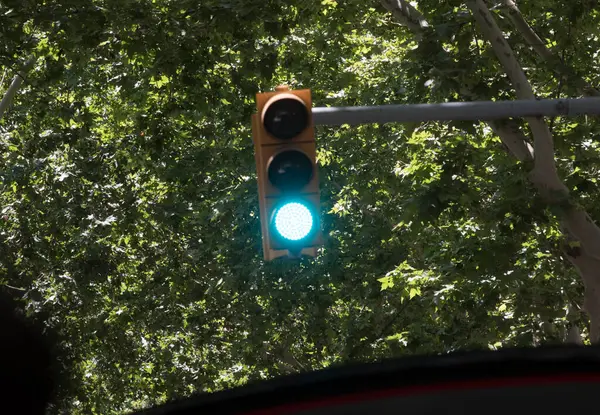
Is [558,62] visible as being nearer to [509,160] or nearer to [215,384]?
[509,160]

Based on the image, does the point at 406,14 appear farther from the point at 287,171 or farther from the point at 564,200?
the point at 287,171

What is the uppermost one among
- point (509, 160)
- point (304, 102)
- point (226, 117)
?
point (226, 117)

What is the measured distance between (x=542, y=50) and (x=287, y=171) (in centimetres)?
702

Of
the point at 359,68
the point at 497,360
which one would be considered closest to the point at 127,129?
the point at 359,68

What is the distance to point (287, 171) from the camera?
5.07 meters

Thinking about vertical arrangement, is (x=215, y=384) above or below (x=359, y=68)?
below

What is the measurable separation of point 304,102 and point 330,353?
1564 cm

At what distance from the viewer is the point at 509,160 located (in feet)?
38.4

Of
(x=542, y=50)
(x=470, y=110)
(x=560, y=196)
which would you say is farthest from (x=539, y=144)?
(x=470, y=110)

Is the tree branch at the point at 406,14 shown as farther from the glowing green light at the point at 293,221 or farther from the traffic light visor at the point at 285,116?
the glowing green light at the point at 293,221

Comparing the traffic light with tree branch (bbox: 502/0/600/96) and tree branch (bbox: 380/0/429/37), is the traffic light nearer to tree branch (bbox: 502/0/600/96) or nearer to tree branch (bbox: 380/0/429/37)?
tree branch (bbox: 502/0/600/96)

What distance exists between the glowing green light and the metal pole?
0.48 metres

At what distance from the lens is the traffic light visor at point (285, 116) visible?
16.7 feet

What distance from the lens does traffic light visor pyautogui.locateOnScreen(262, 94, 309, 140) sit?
5.08 metres
